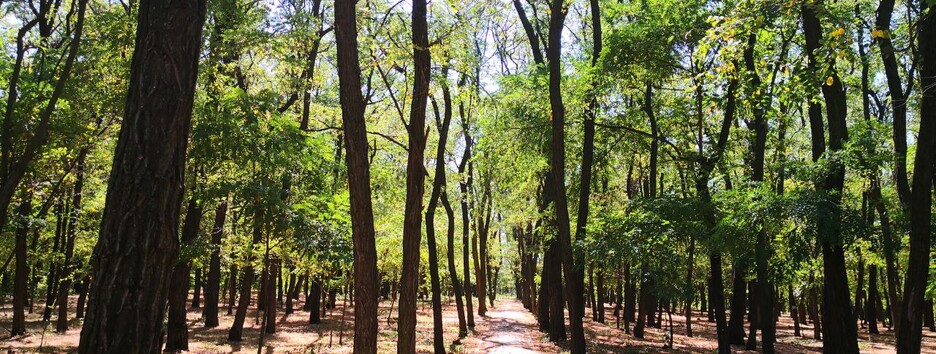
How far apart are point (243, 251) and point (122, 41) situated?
4857 mm

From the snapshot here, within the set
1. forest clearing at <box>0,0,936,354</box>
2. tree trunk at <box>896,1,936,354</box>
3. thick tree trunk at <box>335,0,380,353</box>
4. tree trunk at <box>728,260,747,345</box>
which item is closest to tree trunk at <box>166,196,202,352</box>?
forest clearing at <box>0,0,936,354</box>

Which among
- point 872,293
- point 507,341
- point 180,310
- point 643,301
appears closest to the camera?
point 180,310

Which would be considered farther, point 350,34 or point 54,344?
point 54,344

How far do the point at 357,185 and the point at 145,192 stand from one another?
3931mm

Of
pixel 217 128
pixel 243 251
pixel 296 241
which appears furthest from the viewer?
pixel 243 251

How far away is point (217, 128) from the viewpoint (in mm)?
10367

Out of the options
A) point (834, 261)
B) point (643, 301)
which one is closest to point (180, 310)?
point (834, 261)

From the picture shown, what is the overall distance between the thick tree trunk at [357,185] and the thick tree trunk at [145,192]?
3566 millimetres

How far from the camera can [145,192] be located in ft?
11.5

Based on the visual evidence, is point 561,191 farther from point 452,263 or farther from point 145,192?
point 145,192

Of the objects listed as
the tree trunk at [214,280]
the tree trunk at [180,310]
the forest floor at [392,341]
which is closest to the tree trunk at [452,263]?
the forest floor at [392,341]

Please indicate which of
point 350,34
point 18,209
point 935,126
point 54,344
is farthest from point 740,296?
point 18,209

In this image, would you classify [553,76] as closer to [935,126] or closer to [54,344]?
[935,126]

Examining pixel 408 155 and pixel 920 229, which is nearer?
pixel 920 229
